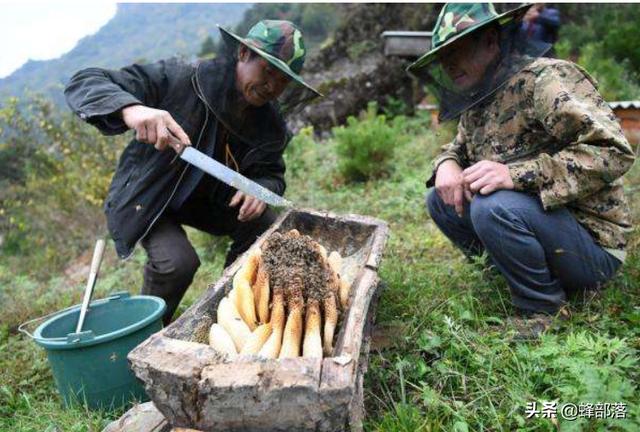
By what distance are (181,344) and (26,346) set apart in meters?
2.50

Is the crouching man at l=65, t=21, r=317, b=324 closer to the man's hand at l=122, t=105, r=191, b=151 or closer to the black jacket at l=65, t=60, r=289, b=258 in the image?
the black jacket at l=65, t=60, r=289, b=258

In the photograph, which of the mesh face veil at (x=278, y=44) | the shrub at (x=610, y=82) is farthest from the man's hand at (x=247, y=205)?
the shrub at (x=610, y=82)

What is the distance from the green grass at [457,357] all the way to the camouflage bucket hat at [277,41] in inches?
64.6

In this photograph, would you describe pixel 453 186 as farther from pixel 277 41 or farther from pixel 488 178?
pixel 277 41

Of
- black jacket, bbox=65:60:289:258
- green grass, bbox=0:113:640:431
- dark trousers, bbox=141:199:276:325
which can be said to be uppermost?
black jacket, bbox=65:60:289:258

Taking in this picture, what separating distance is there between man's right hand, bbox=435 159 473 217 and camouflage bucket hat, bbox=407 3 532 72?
701mm

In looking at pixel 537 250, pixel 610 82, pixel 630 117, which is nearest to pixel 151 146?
pixel 537 250

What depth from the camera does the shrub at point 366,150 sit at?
22.8ft

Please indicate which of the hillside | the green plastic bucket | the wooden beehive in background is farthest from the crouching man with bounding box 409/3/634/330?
the hillside

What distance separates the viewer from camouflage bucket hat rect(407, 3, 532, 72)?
2.61m

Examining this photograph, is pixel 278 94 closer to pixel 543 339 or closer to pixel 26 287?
pixel 543 339

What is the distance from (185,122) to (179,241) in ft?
2.64

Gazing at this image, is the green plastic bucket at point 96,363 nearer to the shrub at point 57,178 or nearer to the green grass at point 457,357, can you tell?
the green grass at point 457,357

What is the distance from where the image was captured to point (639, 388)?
2.21m
